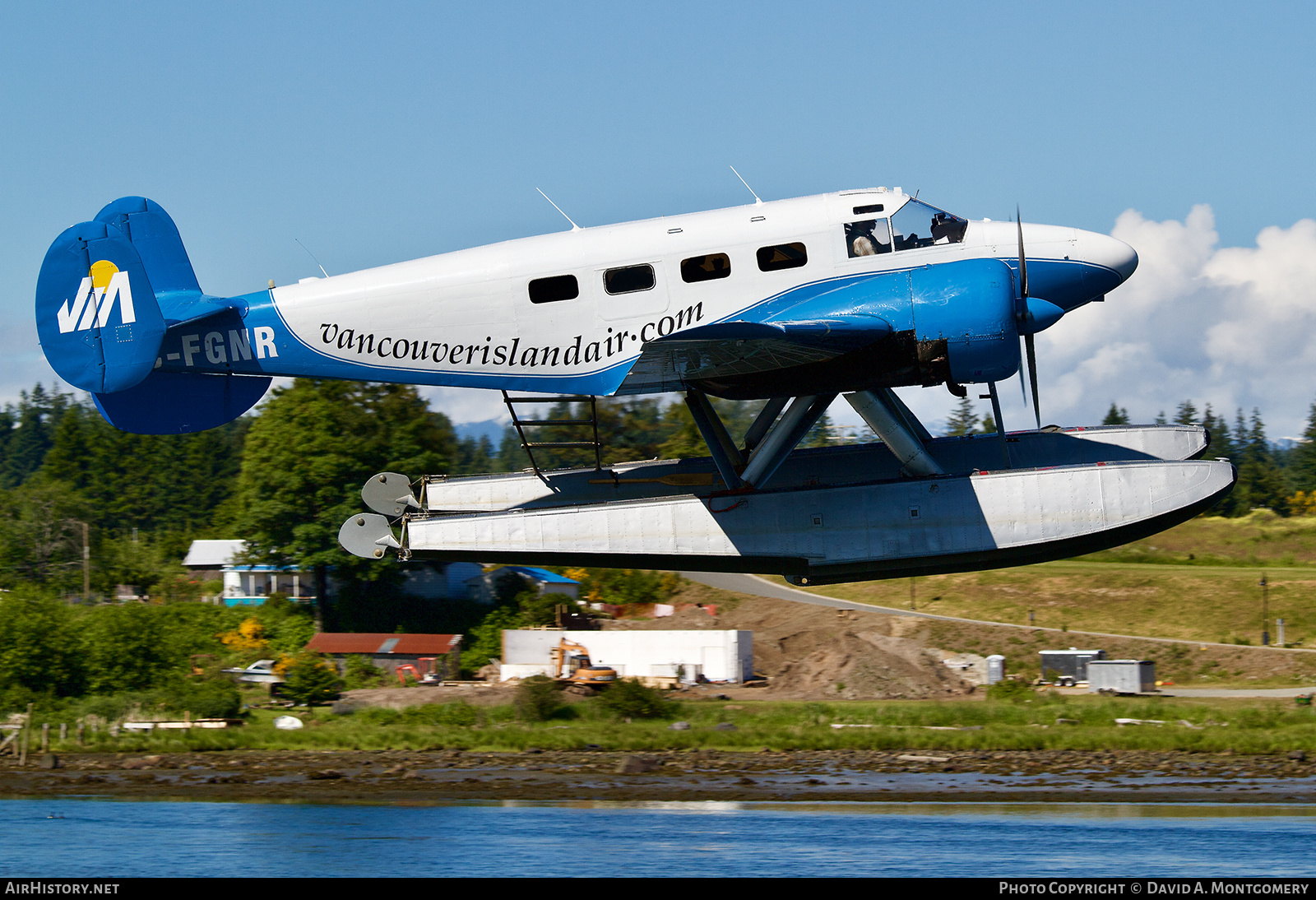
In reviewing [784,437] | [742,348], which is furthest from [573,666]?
[742,348]

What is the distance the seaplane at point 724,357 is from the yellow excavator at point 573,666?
19.5 metres

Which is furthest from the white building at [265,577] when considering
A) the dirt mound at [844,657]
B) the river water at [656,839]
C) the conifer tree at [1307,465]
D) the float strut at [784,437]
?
the conifer tree at [1307,465]

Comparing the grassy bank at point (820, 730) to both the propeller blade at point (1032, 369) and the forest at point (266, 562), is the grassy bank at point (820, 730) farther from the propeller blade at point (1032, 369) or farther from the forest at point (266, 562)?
the propeller blade at point (1032, 369)

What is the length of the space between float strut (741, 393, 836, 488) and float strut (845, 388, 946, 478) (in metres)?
0.39

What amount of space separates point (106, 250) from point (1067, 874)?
49.9ft

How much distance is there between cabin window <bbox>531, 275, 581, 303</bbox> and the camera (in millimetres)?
12797

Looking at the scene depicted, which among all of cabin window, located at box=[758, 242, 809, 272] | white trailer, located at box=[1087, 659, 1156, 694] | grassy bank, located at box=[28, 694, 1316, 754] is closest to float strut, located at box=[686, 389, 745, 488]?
cabin window, located at box=[758, 242, 809, 272]

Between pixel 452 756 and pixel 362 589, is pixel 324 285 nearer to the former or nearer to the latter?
pixel 452 756

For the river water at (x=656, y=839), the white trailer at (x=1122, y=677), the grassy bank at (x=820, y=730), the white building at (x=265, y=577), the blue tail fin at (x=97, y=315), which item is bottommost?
the river water at (x=656, y=839)

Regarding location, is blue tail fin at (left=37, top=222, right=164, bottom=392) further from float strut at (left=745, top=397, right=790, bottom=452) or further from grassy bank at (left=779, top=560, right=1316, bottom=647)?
grassy bank at (left=779, top=560, right=1316, bottom=647)

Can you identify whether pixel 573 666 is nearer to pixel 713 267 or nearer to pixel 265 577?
pixel 265 577

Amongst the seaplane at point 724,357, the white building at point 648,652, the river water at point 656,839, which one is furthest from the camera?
the white building at point 648,652

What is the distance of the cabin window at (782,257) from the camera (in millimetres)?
12586

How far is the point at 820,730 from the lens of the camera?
2858 cm
